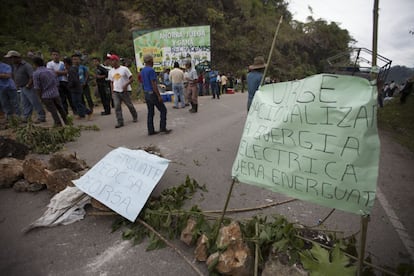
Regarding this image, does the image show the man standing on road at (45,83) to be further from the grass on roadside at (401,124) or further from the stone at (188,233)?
the grass on roadside at (401,124)

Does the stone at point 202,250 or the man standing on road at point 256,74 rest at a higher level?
the man standing on road at point 256,74

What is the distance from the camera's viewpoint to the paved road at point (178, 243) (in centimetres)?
211

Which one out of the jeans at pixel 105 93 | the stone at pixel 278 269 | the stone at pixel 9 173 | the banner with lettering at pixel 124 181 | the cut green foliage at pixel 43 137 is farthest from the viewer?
the jeans at pixel 105 93

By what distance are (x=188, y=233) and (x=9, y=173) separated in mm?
3063

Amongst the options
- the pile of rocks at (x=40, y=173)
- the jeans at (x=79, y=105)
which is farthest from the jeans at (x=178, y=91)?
the pile of rocks at (x=40, y=173)

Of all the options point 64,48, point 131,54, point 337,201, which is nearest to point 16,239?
point 337,201

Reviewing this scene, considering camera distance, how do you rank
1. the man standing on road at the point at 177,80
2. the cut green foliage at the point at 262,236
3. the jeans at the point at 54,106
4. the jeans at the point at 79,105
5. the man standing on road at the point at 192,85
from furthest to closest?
the man standing on road at the point at 177,80, the man standing on road at the point at 192,85, the jeans at the point at 79,105, the jeans at the point at 54,106, the cut green foliage at the point at 262,236

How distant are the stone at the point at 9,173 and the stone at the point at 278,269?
3756 mm

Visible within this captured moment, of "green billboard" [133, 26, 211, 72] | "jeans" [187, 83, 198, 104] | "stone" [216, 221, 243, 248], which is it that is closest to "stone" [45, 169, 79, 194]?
"stone" [216, 221, 243, 248]

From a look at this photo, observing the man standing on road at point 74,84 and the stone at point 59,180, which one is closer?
the stone at point 59,180

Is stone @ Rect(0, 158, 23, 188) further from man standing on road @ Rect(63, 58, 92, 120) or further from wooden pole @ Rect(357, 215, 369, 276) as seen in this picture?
wooden pole @ Rect(357, 215, 369, 276)

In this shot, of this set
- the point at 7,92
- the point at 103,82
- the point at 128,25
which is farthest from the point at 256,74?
the point at 128,25

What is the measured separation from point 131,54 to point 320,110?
1951cm

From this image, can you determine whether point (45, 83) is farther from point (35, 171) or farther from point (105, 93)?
point (35, 171)
